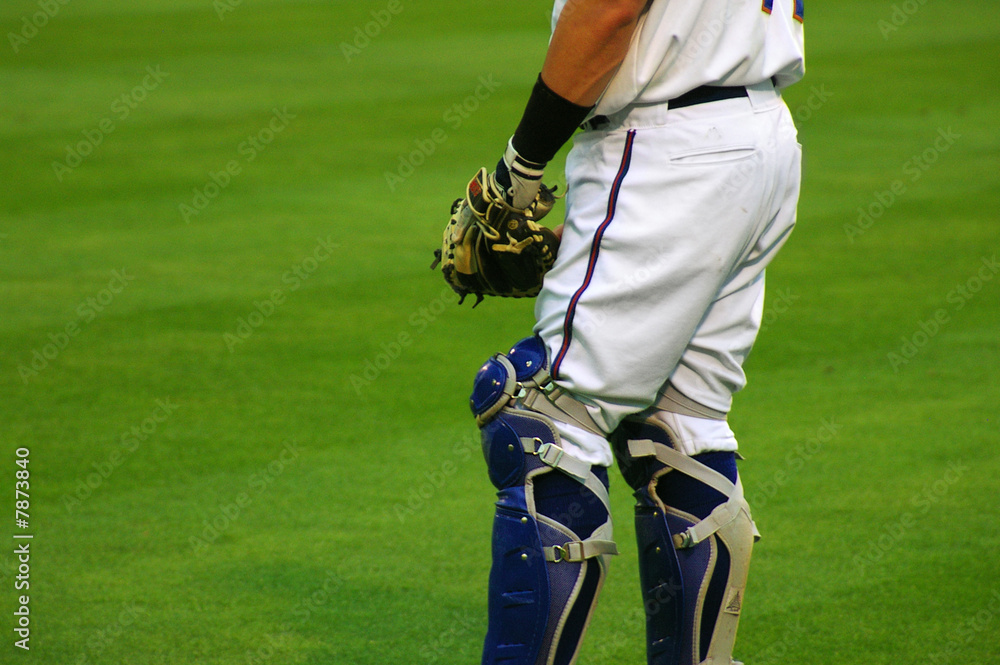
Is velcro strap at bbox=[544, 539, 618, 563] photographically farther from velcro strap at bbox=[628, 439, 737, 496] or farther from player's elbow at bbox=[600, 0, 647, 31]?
player's elbow at bbox=[600, 0, 647, 31]

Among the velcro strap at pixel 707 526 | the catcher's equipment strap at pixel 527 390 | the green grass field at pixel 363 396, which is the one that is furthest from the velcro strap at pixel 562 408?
the green grass field at pixel 363 396

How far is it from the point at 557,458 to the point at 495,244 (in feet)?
1.30

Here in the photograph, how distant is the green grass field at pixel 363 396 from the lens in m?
2.95

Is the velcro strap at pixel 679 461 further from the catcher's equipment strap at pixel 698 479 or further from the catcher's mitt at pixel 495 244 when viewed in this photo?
the catcher's mitt at pixel 495 244

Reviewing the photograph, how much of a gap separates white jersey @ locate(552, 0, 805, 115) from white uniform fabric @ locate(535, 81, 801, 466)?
0.14ft

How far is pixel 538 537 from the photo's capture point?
207cm

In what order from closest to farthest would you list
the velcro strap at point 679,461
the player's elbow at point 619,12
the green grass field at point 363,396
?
the player's elbow at point 619,12, the velcro strap at point 679,461, the green grass field at point 363,396

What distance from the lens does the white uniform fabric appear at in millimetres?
1981

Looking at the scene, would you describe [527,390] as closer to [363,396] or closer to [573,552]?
[573,552]

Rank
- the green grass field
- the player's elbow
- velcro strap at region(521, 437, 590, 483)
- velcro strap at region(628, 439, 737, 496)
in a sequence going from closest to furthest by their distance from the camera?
the player's elbow → velcro strap at region(521, 437, 590, 483) → velcro strap at region(628, 439, 737, 496) → the green grass field

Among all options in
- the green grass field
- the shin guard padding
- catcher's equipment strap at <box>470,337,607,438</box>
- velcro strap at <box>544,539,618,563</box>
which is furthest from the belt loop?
the green grass field

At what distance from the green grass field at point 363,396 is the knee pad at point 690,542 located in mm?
515

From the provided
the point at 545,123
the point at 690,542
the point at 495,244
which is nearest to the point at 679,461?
the point at 690,542

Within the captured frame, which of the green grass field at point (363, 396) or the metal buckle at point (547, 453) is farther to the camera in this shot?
the green grass field at point (363, 396)
